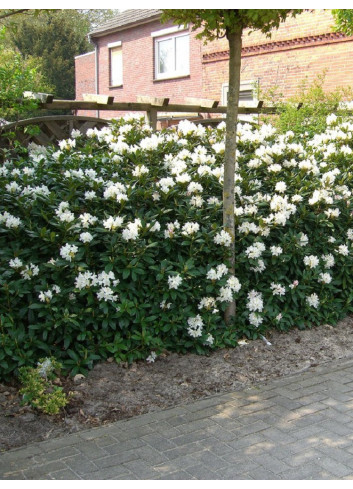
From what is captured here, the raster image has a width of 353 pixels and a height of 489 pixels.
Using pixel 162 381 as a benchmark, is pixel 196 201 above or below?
above

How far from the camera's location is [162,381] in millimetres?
4598

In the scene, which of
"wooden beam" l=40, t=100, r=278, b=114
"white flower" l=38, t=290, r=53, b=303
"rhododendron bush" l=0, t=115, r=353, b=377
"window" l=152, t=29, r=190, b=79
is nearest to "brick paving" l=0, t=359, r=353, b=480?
"rhododendron bush" l=0, t=115, r=353, b=377

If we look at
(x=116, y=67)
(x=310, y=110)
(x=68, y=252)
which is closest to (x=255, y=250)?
(x=68, y=252)

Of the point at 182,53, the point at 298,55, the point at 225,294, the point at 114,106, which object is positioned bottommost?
the point at 225,294

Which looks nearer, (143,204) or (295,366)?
(295,366)

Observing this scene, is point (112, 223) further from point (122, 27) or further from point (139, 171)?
point (122, 27)

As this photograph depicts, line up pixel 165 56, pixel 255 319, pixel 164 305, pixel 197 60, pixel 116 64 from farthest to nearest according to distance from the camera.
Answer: pixel 116 64 < pixel 165 56 < pixel 197 60 < pixel 255 319 < pixel 164 305

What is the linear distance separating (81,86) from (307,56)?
1761cm

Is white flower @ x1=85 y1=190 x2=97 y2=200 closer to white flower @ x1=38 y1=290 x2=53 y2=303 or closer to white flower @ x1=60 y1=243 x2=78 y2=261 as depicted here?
white flower @ x1=60 y1=243 x2=78 y2=261

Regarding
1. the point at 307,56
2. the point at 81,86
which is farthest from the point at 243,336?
the point at 81,86

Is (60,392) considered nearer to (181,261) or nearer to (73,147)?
(181,261)

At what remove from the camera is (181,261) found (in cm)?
509

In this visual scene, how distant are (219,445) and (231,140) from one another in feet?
8.97

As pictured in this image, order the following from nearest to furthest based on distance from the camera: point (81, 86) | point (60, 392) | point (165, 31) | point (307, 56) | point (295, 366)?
point (60, 392) → point (295, 366) → point (307, 56) → point (165, 31) → point (81, 86)
